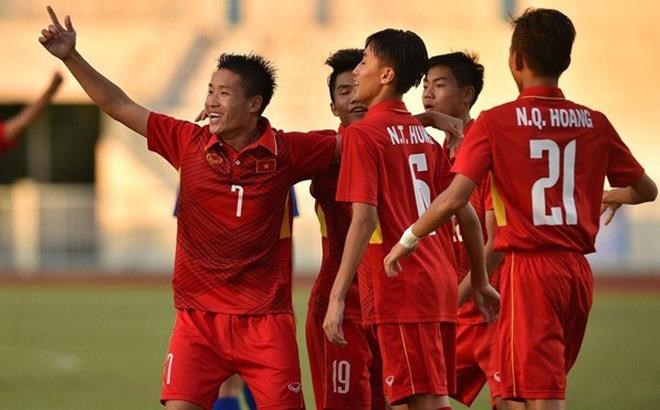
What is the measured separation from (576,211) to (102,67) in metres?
23.7

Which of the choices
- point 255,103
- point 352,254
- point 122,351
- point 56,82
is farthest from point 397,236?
point 122,351

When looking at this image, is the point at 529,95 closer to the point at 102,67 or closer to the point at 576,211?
the point at 576,211

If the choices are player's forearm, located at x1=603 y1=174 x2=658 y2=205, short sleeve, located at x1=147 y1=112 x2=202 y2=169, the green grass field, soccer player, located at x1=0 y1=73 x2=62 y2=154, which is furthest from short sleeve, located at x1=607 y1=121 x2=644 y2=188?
the green grass field

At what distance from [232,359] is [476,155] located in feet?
4.92

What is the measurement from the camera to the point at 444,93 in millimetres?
8297

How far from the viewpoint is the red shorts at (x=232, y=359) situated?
7.02 metres

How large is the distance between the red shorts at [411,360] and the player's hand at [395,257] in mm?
394

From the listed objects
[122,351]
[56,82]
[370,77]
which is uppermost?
[56,82]

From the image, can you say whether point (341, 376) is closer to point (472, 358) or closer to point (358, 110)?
point (472, 358)

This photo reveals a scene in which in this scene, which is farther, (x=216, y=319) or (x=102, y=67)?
(x=102, y=67)

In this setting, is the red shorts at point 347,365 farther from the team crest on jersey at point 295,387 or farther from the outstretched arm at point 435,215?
the outstretched arm at point 435,215

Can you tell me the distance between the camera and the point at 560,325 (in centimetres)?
656

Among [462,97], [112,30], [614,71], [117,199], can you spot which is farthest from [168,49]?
[462,97]

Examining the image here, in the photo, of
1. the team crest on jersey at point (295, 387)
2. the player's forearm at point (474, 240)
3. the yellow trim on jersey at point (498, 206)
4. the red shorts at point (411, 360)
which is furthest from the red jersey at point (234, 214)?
the yellow trim on jersey at point (498, 206)
